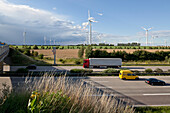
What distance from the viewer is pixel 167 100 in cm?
1466

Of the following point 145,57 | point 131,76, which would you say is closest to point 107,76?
point 131,76

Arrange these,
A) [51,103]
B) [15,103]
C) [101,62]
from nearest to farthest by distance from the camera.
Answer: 1. [51,103]
2. [15,103]
3. [101,62]

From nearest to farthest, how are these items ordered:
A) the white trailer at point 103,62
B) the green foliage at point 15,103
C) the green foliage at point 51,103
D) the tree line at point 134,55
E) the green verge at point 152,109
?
the green foliage at point 51,103, the green foliage at point 15,103, the green verge at point 152,109, the white trailer at point 103,62, the tree line at point 134,55

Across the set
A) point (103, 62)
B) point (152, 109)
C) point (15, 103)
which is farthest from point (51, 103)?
point (103, 62)

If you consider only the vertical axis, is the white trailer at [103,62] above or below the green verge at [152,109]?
above

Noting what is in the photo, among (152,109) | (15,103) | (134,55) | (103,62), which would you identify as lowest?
(152,109)

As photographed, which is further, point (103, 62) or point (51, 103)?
point (103, 62)

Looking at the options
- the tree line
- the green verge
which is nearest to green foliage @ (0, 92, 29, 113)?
the green verge

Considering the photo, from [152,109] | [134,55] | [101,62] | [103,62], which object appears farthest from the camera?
[134,55]

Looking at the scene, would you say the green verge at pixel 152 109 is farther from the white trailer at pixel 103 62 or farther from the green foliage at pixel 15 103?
the white trailer at pixel 103 62

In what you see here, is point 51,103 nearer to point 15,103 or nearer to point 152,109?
point 15,103

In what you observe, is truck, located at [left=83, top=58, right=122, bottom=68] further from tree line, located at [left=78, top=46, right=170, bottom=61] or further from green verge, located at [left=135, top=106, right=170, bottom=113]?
green verge, located at [left=135, top=106, right=170, bottom=113]

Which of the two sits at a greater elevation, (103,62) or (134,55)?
(134,55)

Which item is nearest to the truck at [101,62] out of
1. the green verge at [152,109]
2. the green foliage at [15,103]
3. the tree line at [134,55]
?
the tree line at [134,55]
